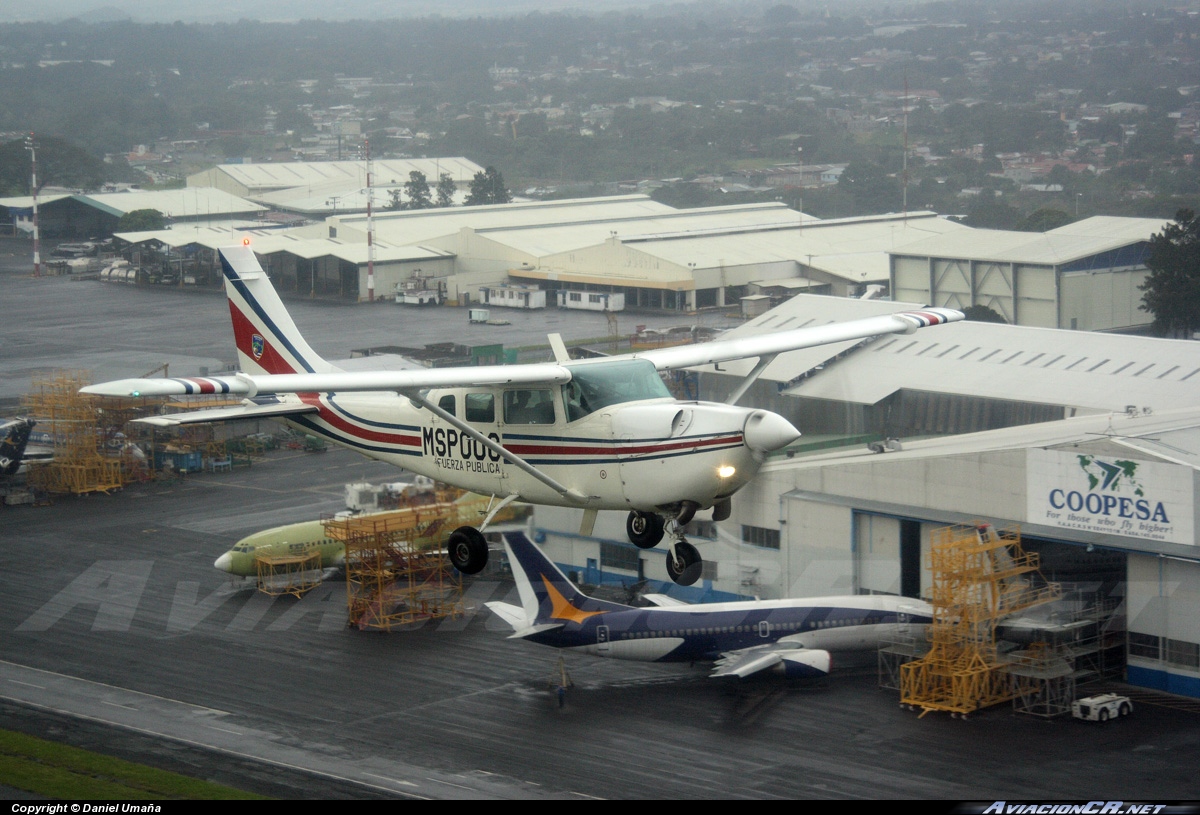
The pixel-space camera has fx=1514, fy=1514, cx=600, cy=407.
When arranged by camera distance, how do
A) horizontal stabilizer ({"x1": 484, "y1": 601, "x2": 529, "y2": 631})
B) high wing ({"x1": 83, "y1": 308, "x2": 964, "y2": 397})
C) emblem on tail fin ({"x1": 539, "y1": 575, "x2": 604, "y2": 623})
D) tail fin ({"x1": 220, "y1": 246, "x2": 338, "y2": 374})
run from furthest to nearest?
horizontal stabilizer ({"x1": 484, "y1": 601, "x2": 529, "y2": 631}) → emblem on tail fin ({"x1": 539, "y1": 575, "x2": 604, "y2": 623}) → tail fin ({"x1": 220, "y1": 246, "x2": 338, "y2": 374}) → high wing ({"x1": 83, "y1": 308, "x2": 964, "y2": 397})

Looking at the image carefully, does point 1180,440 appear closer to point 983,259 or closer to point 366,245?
point 983,259

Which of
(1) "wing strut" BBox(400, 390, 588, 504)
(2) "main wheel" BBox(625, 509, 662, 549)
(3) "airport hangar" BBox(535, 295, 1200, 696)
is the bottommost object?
(3) "airport hangar" BBox(535, 295, 1200, 696)

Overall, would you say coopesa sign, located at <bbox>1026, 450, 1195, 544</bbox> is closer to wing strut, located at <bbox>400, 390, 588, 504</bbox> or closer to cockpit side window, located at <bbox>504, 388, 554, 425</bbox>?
wing strut, located at <bbox>400, 390, 588, 504</bbox>

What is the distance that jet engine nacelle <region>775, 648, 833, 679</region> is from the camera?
50.9 meters

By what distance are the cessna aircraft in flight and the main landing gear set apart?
2475 centimetres

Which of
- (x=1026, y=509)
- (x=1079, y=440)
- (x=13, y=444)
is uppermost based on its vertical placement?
(x=1079, y=440)

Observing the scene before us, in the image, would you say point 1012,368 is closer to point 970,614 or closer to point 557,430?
point 970,614

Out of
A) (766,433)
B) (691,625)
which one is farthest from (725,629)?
(766,433)

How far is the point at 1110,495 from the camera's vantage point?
1906 inches

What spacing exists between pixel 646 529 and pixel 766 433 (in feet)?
12.8

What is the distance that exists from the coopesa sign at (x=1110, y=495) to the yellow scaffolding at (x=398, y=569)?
24.2 meters

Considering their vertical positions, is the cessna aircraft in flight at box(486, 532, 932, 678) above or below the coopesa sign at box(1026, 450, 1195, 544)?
below

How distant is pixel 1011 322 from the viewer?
4085 inches

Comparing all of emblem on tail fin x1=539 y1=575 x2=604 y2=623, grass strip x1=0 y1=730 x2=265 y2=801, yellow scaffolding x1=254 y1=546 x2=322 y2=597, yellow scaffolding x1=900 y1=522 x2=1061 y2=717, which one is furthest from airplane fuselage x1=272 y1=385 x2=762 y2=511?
yellow scaffolding x1=254 y1=546 x2=322 y2=597
